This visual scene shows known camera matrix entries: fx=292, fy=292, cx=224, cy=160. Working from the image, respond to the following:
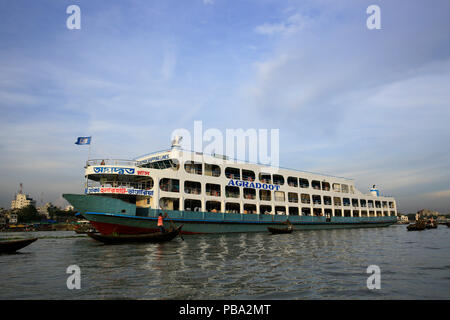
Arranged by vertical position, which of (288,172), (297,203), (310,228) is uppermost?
(288,172)

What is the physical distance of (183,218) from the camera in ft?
80.7

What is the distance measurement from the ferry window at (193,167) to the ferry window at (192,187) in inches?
41.3

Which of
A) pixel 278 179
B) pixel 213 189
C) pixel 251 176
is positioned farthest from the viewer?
pixel 278 179

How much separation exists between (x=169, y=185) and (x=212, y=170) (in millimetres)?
5628

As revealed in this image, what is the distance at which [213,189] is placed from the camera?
28969mm

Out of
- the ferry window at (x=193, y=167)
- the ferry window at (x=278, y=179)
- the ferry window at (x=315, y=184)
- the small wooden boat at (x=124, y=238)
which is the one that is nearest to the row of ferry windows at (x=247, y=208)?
the ferry window at (x=193, y=167)

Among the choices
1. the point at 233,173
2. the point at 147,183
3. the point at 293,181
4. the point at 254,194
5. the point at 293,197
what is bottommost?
the point at 293,197

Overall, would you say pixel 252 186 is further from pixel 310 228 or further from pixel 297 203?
pixel 310 228

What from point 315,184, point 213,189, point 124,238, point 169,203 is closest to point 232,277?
point 124,238

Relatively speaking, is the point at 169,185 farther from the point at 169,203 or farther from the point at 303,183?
the point at 303,183

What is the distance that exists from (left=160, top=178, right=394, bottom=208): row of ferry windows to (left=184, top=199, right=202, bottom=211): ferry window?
1285mm
